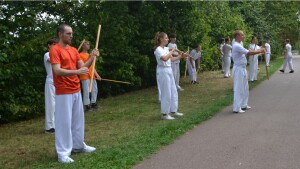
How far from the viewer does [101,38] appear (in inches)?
561

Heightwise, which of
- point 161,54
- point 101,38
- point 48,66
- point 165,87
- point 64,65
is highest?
point 101,38

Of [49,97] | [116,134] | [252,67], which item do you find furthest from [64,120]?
[252,67]

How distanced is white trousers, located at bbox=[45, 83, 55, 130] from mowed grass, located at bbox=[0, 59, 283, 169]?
262mm

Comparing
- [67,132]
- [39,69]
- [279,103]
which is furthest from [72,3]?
[67,132]

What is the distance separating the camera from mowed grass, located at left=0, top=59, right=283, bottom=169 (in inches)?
242

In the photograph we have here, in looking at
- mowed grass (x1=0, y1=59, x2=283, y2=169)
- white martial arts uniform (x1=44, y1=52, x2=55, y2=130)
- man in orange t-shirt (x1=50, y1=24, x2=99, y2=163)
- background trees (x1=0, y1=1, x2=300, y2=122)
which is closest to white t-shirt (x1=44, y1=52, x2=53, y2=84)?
white martial arts uniform (x1=44, y1=52, x2=55, y2=130)

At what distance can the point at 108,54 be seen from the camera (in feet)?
46.8

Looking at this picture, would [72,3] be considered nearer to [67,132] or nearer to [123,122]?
[123,122]

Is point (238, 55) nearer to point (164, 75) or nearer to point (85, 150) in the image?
point (164, 75)

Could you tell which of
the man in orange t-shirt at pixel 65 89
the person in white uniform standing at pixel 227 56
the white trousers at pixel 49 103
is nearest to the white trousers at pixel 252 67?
the person in white uniform standing at pixel 227 56

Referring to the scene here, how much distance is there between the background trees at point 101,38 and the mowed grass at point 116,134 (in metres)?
0.94

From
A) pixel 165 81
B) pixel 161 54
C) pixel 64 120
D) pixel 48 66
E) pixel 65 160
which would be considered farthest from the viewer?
pixel 165 81

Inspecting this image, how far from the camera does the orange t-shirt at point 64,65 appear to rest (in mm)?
5926

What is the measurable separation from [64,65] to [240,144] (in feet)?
10.1
